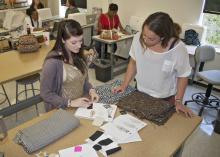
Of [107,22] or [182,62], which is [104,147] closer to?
[182,62]

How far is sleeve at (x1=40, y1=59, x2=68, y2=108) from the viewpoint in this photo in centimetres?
150

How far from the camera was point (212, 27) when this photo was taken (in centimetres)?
A: 379

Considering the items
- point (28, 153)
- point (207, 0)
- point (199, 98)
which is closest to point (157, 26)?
point (28, 153)

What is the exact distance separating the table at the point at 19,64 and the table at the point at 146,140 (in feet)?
2.93

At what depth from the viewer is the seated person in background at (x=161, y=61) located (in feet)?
4.88

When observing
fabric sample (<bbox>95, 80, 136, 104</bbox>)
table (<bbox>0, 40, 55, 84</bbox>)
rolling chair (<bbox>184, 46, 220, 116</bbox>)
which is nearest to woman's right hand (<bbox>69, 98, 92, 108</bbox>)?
fabric sample (<bbox>95, 80, 136, 104</bbox>)

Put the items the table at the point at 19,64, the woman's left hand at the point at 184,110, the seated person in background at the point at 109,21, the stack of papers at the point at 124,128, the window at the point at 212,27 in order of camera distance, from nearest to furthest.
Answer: the stack of papers at the point at 124,128 → the woman's left hand at the point at 184,110 → the table at the point at 19,64 → the window at the point at 212,27 → the seated person in background at the point at 109,21

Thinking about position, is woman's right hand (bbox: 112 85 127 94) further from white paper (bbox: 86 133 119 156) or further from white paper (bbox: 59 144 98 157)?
white paper (bbox: 59 144 98 157)

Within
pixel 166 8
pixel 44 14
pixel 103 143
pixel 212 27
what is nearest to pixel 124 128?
pixel 103 143

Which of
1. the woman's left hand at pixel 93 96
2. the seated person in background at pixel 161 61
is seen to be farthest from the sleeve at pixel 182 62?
the woman's left hand at pixel 93 96

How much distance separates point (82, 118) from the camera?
149 centimetres

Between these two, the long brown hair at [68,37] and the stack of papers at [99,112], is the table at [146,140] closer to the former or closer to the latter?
the stack of papers at [99,112]

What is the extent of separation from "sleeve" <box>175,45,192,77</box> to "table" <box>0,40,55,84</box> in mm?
1441

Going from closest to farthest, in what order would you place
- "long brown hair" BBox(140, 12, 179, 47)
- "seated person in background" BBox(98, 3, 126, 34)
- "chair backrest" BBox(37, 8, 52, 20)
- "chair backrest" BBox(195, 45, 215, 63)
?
"long brown hair" BBox(140, 12, 179, 47) < "chair backrest" BBox(195, 45, 215, 63) < "seated person in background" BBox(98, 3, 126, 34) < "chair backrest" BBox(37, 8, 52, 20)
